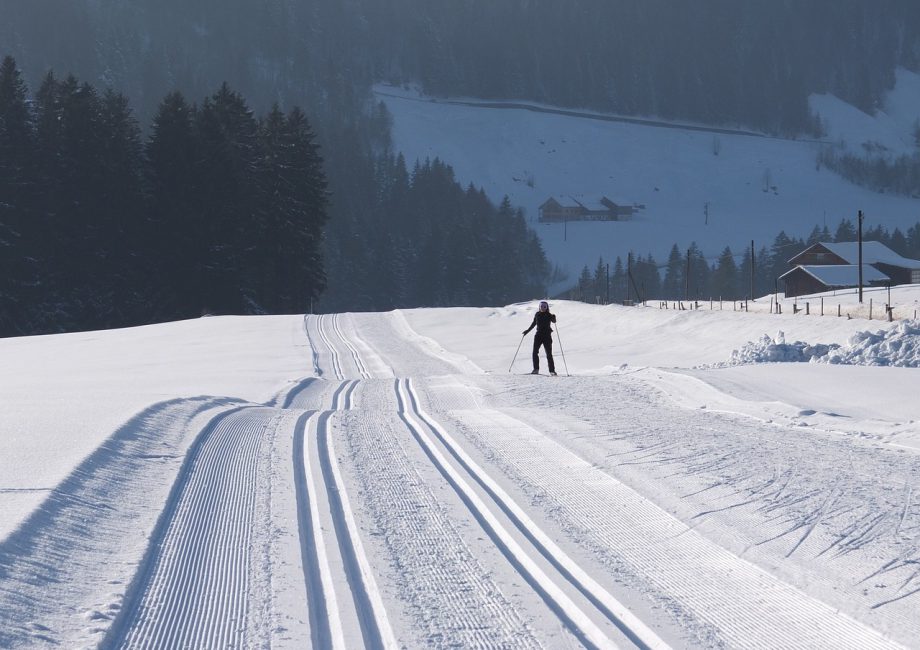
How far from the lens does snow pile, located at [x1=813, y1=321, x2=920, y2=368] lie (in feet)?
59.0

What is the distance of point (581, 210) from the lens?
141250mm

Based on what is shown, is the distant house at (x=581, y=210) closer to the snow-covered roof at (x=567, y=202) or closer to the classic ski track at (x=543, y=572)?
the snow-covered roof at (x=567, y=202)

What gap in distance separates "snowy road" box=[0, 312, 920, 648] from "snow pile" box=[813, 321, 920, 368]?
9.00 m

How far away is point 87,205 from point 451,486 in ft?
145

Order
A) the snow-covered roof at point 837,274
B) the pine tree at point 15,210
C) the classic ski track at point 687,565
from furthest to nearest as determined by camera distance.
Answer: the snow-covered roof at point 837,274
the pine tree at point 15,210
the classic ski track at point 687,565

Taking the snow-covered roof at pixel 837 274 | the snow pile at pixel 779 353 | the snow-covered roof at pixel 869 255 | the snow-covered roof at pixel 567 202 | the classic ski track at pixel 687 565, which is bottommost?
the classic ski track at pixel 687 565

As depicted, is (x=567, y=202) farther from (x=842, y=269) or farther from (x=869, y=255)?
(x=842, y=269)

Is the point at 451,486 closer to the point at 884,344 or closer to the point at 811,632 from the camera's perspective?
the point at 811,632

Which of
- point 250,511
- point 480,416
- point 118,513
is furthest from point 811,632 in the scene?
point 480,416

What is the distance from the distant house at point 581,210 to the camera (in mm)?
140375

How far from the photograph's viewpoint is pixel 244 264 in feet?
169

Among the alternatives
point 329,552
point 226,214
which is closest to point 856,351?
point 329,552

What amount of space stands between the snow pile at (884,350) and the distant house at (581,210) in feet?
401

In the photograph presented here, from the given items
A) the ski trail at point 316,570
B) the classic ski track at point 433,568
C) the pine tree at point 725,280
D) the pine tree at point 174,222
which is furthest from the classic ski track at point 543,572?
the pine tree at point 725,280
